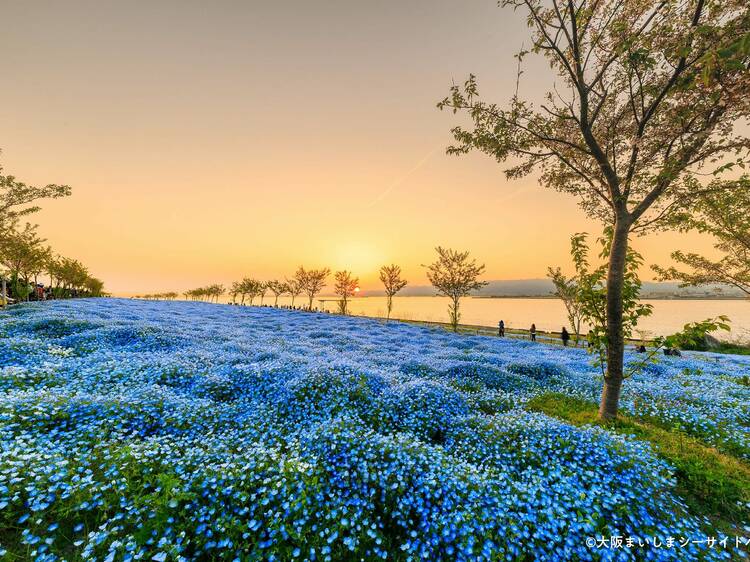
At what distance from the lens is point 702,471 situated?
6.81 metres

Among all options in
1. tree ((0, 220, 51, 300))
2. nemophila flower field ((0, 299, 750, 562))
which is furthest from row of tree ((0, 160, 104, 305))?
nemophila flower field ((0, 299, 750, 562))

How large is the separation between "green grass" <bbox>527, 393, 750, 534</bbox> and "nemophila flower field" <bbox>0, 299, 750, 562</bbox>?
47 centimetres

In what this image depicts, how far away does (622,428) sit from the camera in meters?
9.13

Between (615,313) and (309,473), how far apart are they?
10141 millimetres

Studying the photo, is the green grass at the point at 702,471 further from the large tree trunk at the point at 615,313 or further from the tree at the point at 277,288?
the tree at the point at 277,288

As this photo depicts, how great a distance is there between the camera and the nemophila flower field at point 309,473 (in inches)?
177

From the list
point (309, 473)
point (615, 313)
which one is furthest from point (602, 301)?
point (309, 473)

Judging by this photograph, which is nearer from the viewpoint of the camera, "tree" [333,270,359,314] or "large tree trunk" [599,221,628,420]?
"large tree trunk" [599,221,628,420]

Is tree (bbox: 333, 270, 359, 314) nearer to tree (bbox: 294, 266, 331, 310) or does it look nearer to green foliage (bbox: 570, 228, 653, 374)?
tree (bbox: 294, 266, 331, 310)

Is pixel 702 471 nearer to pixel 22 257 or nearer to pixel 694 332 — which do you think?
pixel 694 332

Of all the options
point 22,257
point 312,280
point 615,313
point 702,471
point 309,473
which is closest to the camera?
point 309,473

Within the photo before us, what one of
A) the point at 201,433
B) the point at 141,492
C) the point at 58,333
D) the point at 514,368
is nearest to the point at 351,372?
the point at 201,433

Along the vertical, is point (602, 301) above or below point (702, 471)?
A: above

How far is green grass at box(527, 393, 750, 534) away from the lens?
590cm
